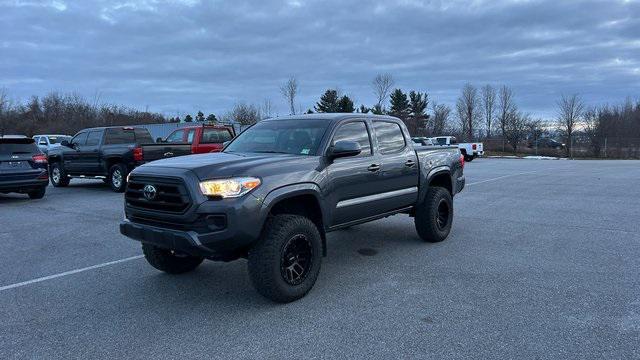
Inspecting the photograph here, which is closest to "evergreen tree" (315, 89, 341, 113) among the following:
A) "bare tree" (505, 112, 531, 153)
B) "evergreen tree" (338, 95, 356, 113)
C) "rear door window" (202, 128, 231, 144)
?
"evergreen tree" (338, 95, 356, 113)

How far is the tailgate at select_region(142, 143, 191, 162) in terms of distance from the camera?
13605mm

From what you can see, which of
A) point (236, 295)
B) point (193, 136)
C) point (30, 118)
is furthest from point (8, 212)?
point (30, 118)

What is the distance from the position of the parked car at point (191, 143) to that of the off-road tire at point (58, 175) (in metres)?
3.38

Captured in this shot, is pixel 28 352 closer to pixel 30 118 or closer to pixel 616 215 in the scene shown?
pixel 616 215

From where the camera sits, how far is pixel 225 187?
445cm

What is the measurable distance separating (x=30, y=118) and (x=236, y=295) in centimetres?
6066

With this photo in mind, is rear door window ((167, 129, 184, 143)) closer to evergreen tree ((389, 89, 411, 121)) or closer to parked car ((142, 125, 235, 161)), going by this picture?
parked car ((142, 125, 235, 161))

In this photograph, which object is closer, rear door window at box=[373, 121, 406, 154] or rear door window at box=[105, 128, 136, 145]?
rear door window at box=[373, 121, 406, 154]

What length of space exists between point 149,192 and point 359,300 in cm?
224

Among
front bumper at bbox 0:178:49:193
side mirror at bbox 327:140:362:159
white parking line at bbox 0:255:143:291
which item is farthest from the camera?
front bumper at bbox 0:178:49:193

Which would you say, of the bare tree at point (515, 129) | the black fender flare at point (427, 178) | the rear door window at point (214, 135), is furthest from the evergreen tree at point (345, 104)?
the black fender flare at point (427, 178)

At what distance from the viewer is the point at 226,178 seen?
14.6 ft

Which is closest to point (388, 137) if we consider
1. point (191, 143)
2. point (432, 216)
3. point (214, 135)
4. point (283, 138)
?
point (432, 216)

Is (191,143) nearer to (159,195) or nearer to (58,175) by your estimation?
(58,175)
